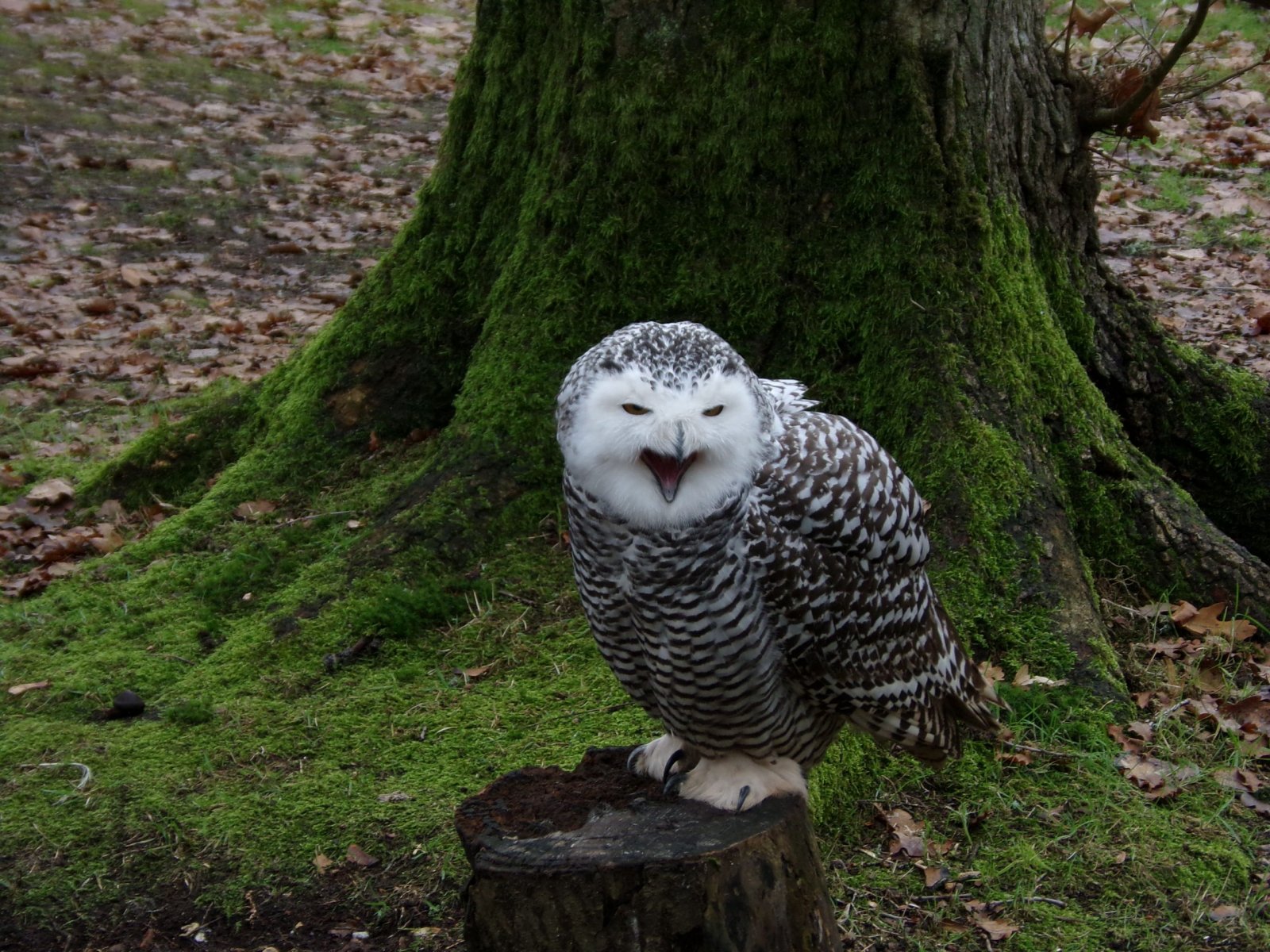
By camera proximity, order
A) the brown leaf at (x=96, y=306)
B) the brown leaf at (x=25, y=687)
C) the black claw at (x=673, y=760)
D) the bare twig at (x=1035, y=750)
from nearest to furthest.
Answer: the black claw at (x=673, y=760) < the bare twig at (x=1035, y=750) < the brown leaf at (x=25, y=687) < the brown leaf at (x=96, y=306)

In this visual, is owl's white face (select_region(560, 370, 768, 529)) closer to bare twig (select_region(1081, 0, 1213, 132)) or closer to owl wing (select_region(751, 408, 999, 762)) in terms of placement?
owl wing (select_region(751, 408, 999, 762))

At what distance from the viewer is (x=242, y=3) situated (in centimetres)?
1594

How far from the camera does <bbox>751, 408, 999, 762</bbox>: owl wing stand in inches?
117

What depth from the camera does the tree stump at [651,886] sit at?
2809 mm

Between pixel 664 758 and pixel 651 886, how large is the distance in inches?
24.9

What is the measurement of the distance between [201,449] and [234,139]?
702 cm

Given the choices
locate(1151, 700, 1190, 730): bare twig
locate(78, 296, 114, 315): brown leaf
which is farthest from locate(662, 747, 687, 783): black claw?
locate(78, 296, 114, 315): brown leaf

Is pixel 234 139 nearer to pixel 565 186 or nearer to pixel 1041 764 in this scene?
pixel 565 186

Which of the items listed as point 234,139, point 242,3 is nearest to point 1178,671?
point 234,139

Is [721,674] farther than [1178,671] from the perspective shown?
No

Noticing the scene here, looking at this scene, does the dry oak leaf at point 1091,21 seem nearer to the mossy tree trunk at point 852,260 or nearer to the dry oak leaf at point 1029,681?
the mossy tree trunk at point 852,260

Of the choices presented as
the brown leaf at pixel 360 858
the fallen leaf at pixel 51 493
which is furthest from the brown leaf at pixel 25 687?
the fallen leaf at pixel 51 493

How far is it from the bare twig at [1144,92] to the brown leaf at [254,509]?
374 centimetres

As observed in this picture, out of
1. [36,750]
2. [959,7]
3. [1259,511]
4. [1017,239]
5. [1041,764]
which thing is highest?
[959,7]
